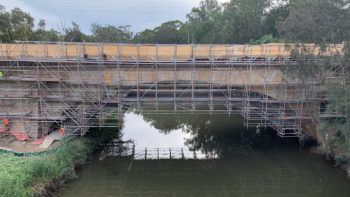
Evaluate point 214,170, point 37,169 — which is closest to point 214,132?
point 214,170

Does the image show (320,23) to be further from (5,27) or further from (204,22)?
(204,22)

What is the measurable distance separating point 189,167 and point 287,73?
711 centimetres

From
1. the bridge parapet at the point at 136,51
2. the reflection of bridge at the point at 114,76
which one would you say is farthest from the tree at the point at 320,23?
the reflection of bridge at the point at 114,76

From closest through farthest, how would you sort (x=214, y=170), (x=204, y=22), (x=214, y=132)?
(x=214, y=170)
(x=214, y=132)
(x=204, y=22)

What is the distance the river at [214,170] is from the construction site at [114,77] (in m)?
2.28

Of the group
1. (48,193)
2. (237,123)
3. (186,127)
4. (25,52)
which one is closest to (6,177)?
(48,193)

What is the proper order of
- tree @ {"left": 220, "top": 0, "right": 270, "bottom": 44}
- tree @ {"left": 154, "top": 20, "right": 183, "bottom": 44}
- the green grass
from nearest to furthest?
1. the green grass
2. tree @ {"left": 220, "top": 0, "right": 270, "bottom": 44}
3. tree @ {"left": 154, "top": 20, "right": 183, "bottom": 44}

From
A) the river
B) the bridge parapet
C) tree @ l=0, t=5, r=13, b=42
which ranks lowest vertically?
the river

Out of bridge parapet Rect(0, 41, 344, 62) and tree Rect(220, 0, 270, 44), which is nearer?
bridge parapet Rect(0, 41, 344, 62)

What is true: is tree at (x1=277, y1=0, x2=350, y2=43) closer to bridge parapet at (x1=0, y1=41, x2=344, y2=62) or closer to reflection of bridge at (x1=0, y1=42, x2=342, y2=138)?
bridge parapet at (x1=0, y1=41, x2=344, y2=62)

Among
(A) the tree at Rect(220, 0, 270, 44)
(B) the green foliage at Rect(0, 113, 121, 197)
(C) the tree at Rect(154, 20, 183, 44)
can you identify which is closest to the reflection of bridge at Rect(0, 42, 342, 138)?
(B) the green foliage at Rect(0, 113, 121, 197)

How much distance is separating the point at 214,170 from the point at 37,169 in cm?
831

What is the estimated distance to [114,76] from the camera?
13336mm

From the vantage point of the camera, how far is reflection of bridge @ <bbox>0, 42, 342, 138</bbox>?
41.8ft
